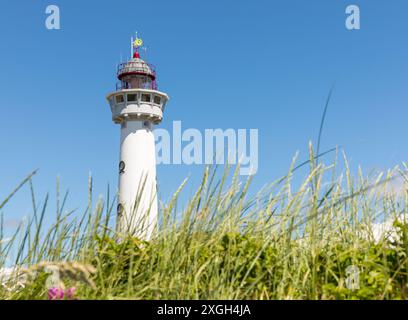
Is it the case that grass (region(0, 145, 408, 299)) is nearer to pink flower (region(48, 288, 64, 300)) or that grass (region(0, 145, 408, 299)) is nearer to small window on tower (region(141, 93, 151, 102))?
pink flower (region(48, 288, 64, 300))

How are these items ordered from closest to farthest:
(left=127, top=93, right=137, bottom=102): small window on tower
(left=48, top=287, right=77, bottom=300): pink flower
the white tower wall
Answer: (left=48, top=287, right=77, bottom=300): pink flower
the white tower wall
(left=127, top=93, right=137, bottom=102): small window on tower

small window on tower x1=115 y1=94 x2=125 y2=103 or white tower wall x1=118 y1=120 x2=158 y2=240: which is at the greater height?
small window on tower x1=115 y1=94 x2=125 y2=103

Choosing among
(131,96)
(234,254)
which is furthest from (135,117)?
(234,254)

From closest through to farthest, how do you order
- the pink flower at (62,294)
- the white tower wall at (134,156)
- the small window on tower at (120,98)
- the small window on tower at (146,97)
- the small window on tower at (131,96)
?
the pink flower at (62,294) → the white tower wall at (134,156) → the small window on tower at (131,96) → the small window on tower at (146,97) → the small window on tower at (120,98)

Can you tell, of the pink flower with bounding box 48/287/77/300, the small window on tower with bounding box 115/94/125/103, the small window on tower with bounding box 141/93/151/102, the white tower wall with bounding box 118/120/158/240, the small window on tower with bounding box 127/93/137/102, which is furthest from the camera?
the small window on tower with bounding box 115/94/125/103

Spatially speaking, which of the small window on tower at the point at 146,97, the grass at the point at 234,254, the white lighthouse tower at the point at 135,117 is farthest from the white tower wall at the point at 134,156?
the grass at the point at 234,254

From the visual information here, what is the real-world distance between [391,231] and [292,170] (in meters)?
0.93

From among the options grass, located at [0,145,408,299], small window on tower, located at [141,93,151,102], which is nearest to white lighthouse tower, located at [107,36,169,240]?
small window on tower, located at [141,93,151,102]

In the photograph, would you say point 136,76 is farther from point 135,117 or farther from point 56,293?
point 56,293

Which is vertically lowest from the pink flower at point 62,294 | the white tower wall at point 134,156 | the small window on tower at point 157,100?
the pink flower at point 62,294

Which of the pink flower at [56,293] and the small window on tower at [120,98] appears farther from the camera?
the small window on tower at [120,98]

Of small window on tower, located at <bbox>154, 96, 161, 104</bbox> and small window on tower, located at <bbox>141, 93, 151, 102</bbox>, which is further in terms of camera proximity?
small window on tower, located at <bbox>154, 96, 161, 104</bbox>

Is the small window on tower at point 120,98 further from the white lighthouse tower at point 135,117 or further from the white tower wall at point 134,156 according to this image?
the white tower wall at point 134,156

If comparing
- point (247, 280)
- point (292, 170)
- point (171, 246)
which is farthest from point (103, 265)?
point (292, 170)
